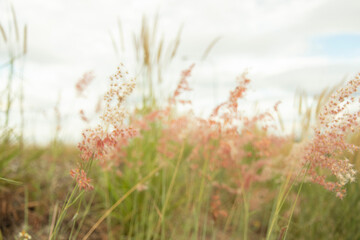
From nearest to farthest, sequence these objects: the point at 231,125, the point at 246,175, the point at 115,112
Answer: the point at 115,112, the point at 231,125, the point at 246,175

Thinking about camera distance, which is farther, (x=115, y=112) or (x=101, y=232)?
(x=101, y=232)

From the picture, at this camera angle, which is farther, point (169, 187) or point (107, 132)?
point (169, 187)

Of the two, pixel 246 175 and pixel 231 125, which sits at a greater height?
pixel 231 125

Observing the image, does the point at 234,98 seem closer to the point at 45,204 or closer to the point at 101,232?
the point at 101,232

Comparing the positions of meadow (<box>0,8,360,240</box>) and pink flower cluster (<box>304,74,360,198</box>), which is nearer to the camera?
pink flower cluster (<box>304,74,360,198</box>)

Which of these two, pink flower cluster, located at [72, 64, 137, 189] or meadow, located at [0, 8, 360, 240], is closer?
pink flower cluster, located at [72, 64, 137, 189]

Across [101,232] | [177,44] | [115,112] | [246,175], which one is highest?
[177,44]

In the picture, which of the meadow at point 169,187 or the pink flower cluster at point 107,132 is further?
the meadow at point 169,187

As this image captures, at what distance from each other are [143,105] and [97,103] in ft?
1.73

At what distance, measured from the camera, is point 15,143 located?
148 inches

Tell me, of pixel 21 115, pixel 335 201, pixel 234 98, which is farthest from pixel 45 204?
pixel 335 201

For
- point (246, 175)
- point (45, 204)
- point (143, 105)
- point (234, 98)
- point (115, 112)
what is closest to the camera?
point (115, 112)

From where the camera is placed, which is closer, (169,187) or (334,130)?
(334,130)

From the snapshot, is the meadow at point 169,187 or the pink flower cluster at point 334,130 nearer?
the pink flower cluster at point 334,130
